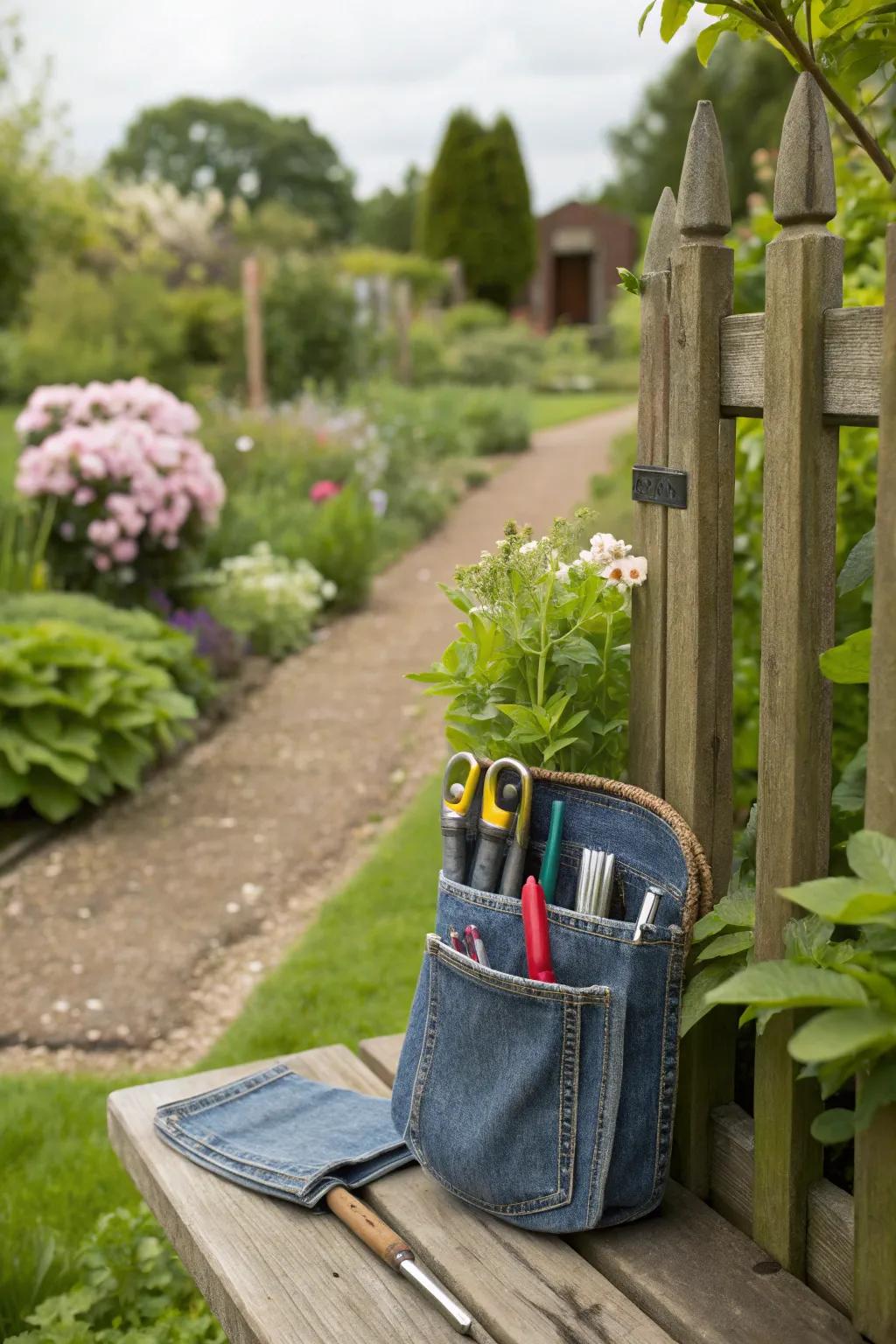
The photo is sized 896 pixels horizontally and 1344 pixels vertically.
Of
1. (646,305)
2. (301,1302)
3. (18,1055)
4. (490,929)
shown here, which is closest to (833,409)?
(646,305)

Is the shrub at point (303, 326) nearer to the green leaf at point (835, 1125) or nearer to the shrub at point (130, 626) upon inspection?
the shrub at point (130, 626)

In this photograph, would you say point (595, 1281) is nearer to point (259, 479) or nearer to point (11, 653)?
point (11, 653)

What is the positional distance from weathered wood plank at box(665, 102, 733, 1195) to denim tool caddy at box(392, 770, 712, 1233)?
0.09 metres

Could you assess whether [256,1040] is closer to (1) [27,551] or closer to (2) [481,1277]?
(2) [481,1277]

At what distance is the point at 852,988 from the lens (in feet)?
4.07

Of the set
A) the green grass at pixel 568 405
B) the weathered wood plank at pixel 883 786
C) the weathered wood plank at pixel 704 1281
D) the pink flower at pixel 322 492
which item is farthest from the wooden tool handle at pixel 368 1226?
the green grass at pixel 568 405

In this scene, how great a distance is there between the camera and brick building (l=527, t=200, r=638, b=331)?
34.3m

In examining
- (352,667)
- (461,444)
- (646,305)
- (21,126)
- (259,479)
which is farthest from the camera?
(21,126)

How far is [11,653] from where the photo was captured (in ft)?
16.0

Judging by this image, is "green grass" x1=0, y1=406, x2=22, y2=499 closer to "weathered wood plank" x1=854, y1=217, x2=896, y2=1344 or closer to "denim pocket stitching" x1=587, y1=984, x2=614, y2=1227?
"denim pocket stitching" x1=587, y1=984, x2=614, y2=1227

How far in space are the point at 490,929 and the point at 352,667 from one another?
219 inches

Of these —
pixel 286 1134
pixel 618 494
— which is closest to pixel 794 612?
pixel 286 1134

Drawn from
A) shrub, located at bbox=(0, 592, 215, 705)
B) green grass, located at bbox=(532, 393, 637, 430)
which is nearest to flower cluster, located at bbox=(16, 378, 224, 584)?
shrub, located at bbox=(0, 592, 215, 705)

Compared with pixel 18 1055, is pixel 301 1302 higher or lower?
higher
